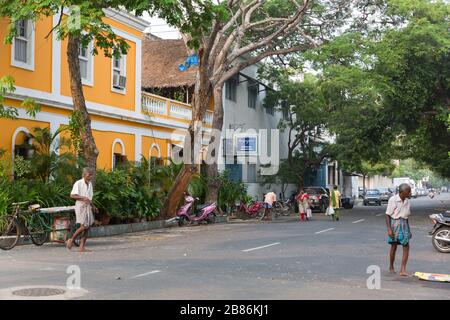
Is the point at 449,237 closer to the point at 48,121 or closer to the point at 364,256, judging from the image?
the point at 364,256

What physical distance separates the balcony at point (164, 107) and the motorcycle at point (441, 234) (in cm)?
1514

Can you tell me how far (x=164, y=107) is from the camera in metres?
28.5

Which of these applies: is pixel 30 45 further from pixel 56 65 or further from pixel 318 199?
pixel 318 199

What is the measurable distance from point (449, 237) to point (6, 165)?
39.2 feet

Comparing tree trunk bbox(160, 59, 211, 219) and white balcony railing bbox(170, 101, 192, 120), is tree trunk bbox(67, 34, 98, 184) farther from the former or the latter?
white balcony railing bbox(170, 101, 192, 120)

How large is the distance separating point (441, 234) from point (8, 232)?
415 inches

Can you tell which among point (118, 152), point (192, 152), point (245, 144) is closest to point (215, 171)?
point (192, 152)

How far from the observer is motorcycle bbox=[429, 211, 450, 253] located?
14.7m

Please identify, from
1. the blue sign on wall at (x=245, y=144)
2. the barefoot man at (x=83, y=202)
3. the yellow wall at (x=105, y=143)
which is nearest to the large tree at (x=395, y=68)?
A: the blue sign on wall at (x=245, y=144)

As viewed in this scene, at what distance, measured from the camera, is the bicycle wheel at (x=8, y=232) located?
13.9m

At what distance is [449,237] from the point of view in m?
14.7

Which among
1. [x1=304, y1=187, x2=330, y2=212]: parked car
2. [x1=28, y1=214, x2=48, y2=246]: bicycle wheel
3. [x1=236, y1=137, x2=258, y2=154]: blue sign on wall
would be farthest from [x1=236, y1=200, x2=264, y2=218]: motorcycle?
[x1=28, y1=214, x2=48, y2=246]: bicycle wheel

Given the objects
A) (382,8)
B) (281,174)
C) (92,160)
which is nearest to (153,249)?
(92,160)

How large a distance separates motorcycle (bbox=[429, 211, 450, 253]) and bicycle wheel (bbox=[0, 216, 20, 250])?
10.2m
